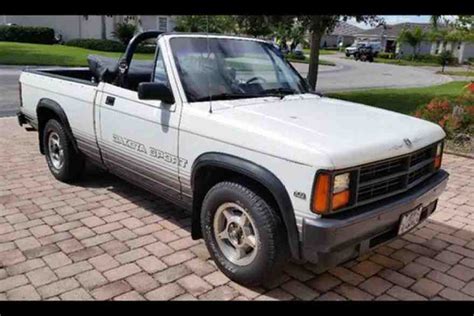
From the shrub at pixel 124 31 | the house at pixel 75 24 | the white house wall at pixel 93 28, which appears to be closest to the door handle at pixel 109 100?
the shrub at pixel 124 31

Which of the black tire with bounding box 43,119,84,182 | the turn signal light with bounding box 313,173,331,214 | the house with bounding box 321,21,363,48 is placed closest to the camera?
the turn signal light with bounding box 313,173,331,214

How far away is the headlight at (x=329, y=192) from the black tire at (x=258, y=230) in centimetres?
36

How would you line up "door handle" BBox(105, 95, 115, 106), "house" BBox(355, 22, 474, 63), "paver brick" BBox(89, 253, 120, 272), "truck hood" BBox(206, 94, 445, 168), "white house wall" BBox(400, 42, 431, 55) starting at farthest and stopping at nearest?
"white house wall" BBox(400, 42, 431, 55)
"house" BBox(355, 22, 474, 63)
"door handle" BBox(105, 95, 115, 106)
"paver brick" BBox(89, 253, 120, 272)
"truck hood" BBox(206, 94, 445, 168)

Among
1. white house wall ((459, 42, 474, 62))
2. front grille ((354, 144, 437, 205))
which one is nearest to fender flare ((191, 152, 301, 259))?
front grille ((354, 144, 437, 205))

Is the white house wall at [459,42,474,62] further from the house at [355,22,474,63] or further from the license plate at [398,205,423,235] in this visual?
the license plate at [398,205,423,235]

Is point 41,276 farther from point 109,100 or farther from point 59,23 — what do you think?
point 59,23

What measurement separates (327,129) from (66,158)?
136 inches

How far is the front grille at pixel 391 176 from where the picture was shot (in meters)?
3.06

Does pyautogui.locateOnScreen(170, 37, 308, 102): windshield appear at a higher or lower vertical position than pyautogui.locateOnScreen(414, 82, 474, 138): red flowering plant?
higher

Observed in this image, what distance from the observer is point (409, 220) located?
3.40 meters

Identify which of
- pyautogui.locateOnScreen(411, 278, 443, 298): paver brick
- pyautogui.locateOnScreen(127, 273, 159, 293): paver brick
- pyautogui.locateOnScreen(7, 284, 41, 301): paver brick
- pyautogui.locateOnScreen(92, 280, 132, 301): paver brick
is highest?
pyautogui.locateOnScreen(411, 278, 443, 298): paver brick

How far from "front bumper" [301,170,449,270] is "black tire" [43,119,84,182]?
11.3 ft

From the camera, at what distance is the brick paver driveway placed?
132 inches
